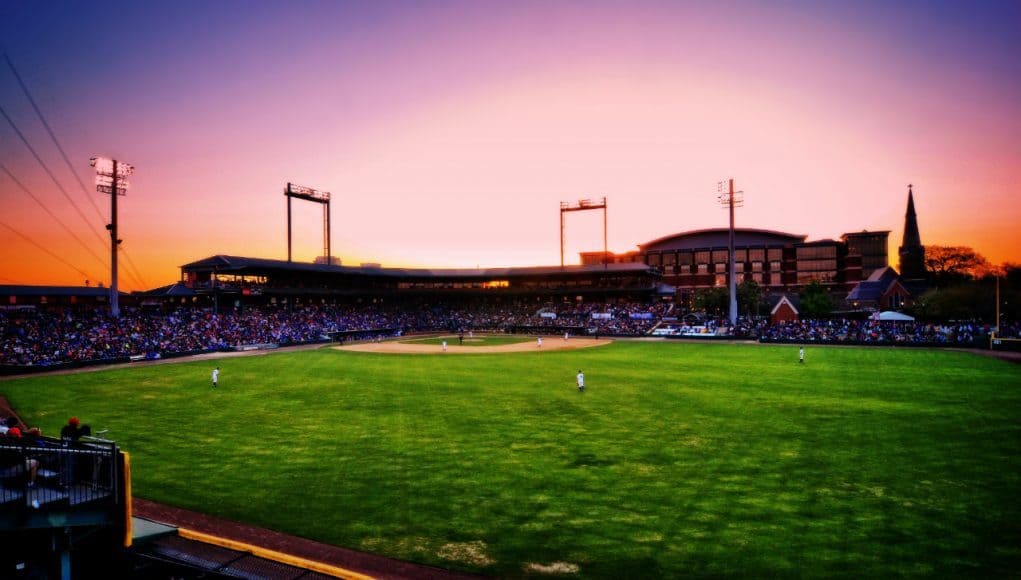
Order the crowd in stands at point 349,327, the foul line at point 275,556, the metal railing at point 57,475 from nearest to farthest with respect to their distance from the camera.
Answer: the metal railing at point 57,475
the foul line at point 275,556
the crowd in stands at point 349,327

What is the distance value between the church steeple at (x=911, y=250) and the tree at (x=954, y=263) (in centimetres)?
325

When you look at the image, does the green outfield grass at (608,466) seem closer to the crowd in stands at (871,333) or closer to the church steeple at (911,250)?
the crowd in stands at (871,333)

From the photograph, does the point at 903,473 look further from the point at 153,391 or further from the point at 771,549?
the point at 153,391

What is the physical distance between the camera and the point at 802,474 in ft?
44.0

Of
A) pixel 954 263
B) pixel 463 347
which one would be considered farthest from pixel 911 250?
pixel 463 347

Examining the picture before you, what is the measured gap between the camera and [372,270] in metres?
81.0

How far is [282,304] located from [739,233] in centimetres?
8409

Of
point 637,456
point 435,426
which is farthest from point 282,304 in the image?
point 637,456

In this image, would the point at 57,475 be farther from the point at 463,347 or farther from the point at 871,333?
the point at 871,333

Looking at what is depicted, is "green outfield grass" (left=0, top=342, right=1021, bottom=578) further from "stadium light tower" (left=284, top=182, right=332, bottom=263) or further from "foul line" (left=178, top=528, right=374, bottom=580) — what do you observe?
"stadium light tower" (left=284, top=182, right=332, bottom=263)

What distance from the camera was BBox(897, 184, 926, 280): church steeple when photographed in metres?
107

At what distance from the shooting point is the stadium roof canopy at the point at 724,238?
104 meters

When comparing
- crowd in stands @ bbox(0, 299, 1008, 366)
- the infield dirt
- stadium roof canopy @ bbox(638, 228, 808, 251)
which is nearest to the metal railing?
crowd in stands @ bbox(0, 299, 1008, 366)

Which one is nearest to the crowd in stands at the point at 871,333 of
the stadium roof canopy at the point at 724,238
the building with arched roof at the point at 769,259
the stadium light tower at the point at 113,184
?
the building with arched roof at the point at 769,259
